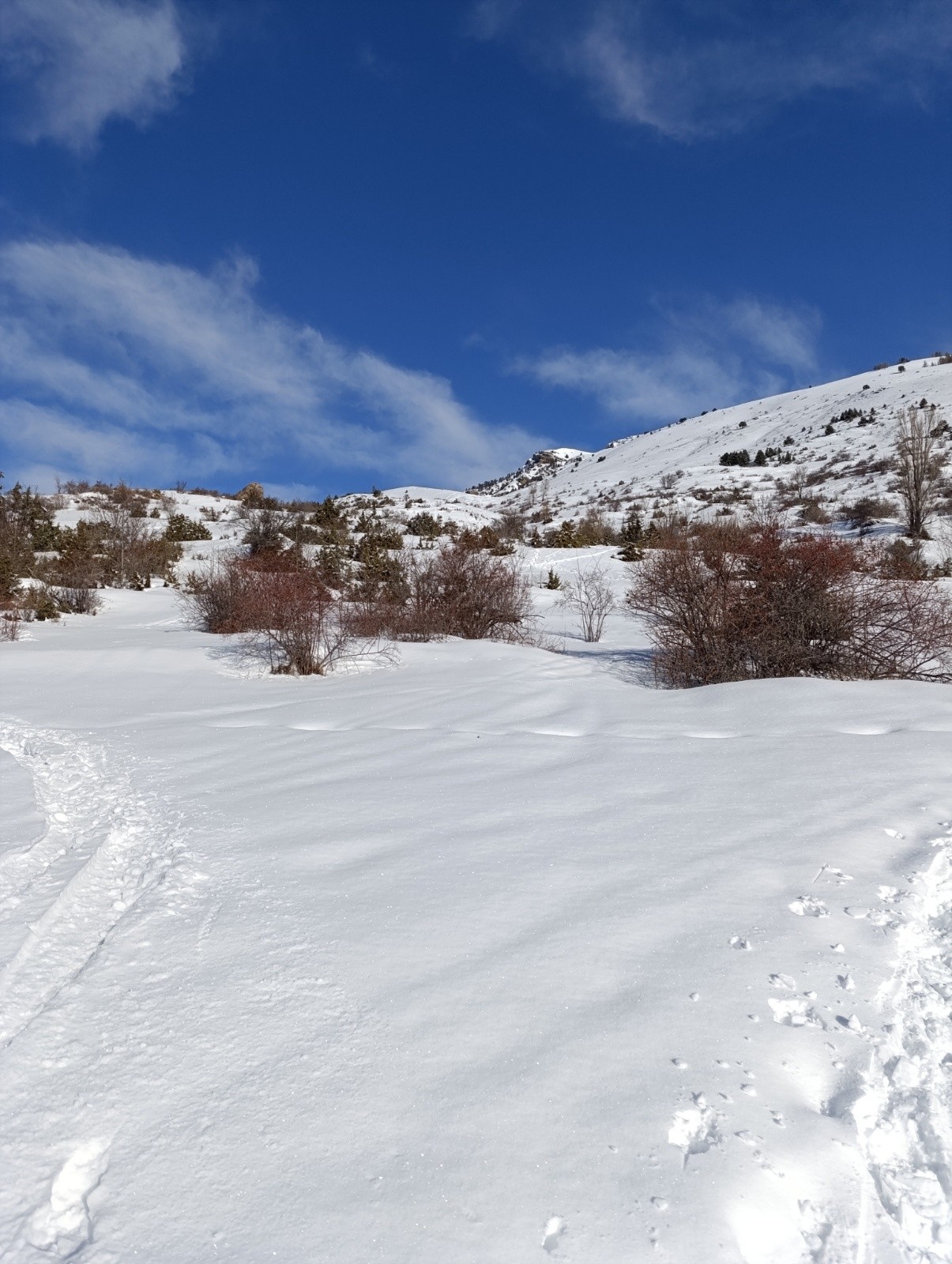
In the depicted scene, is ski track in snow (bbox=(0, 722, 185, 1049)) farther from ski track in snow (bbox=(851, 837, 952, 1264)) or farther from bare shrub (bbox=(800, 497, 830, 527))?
bare shrub (bbox=(800, 497, 830, 527))

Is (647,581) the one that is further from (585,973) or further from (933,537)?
(933,537)

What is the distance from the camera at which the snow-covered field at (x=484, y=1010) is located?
5.16ft

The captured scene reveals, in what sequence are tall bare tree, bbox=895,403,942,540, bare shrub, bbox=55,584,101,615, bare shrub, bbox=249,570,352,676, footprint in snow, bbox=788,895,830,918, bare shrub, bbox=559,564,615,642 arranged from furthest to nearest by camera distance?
tall bare tree, bbox=895,403,942,540, bare shrub, bbox=55,584,101,615, bare shrub, bbox=559,564,615,642, bare shrub, bbox=249,570,352,676, footprint in snow, bbox=788,895,830,918

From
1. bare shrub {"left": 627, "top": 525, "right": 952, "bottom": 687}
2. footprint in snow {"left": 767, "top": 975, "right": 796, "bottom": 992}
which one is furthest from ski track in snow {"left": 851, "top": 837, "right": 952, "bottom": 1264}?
bare shrub {"left": 627, "top": 525, "right": 952, "bottom": 687}

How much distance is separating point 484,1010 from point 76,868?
221cm

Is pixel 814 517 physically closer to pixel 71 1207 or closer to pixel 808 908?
pixel 808 908

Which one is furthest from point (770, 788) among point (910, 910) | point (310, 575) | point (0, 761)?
point (310, 575)

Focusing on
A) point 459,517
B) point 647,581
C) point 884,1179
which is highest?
point 459,517

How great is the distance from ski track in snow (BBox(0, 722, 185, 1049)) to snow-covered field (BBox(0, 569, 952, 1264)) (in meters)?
0.02

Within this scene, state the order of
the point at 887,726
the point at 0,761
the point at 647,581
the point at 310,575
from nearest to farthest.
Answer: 1. the point at 0,761
2. the point at 887,726
3. the point at 647,581
4. the point at 310,575

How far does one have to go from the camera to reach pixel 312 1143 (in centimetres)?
176

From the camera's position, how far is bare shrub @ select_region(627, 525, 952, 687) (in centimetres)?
785

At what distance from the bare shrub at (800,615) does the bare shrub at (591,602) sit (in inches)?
183

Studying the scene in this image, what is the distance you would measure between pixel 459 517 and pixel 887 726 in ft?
84.3
